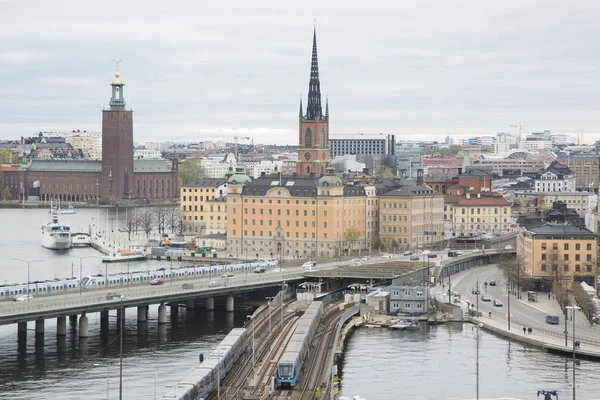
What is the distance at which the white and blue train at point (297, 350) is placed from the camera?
39344 millimetres

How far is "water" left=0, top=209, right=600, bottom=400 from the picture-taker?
42.1 m

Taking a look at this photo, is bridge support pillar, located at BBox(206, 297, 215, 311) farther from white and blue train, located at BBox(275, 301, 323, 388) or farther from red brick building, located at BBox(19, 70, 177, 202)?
red brick building, located at BBox(19, 70, 177, 202)

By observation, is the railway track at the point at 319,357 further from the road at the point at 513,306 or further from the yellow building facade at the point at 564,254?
the yellow building facade at the point at 564,254

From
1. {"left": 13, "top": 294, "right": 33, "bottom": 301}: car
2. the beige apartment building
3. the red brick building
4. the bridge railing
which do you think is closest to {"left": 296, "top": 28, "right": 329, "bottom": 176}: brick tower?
the beige apartment building

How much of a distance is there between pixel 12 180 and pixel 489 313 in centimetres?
12747

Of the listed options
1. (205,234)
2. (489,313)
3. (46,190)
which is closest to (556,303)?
(489,313)

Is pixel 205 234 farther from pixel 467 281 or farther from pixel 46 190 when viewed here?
pixel 46 190

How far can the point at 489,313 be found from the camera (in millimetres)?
57469

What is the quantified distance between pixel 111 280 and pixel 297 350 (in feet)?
67.7

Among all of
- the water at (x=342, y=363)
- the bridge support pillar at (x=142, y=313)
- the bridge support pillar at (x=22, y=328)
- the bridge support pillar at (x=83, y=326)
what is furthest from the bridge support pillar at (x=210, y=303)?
the bridge support pillar at (x=22, y=328)

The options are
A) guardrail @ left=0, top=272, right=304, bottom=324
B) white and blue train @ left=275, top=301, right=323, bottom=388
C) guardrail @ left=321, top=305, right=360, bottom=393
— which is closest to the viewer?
white and blue train @ left=275, top=301, right=323, bottom=388

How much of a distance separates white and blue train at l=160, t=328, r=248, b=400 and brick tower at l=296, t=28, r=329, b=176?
53.4 m

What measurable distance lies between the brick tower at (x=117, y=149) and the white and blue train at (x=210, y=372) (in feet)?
370

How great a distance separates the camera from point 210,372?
39188mm
